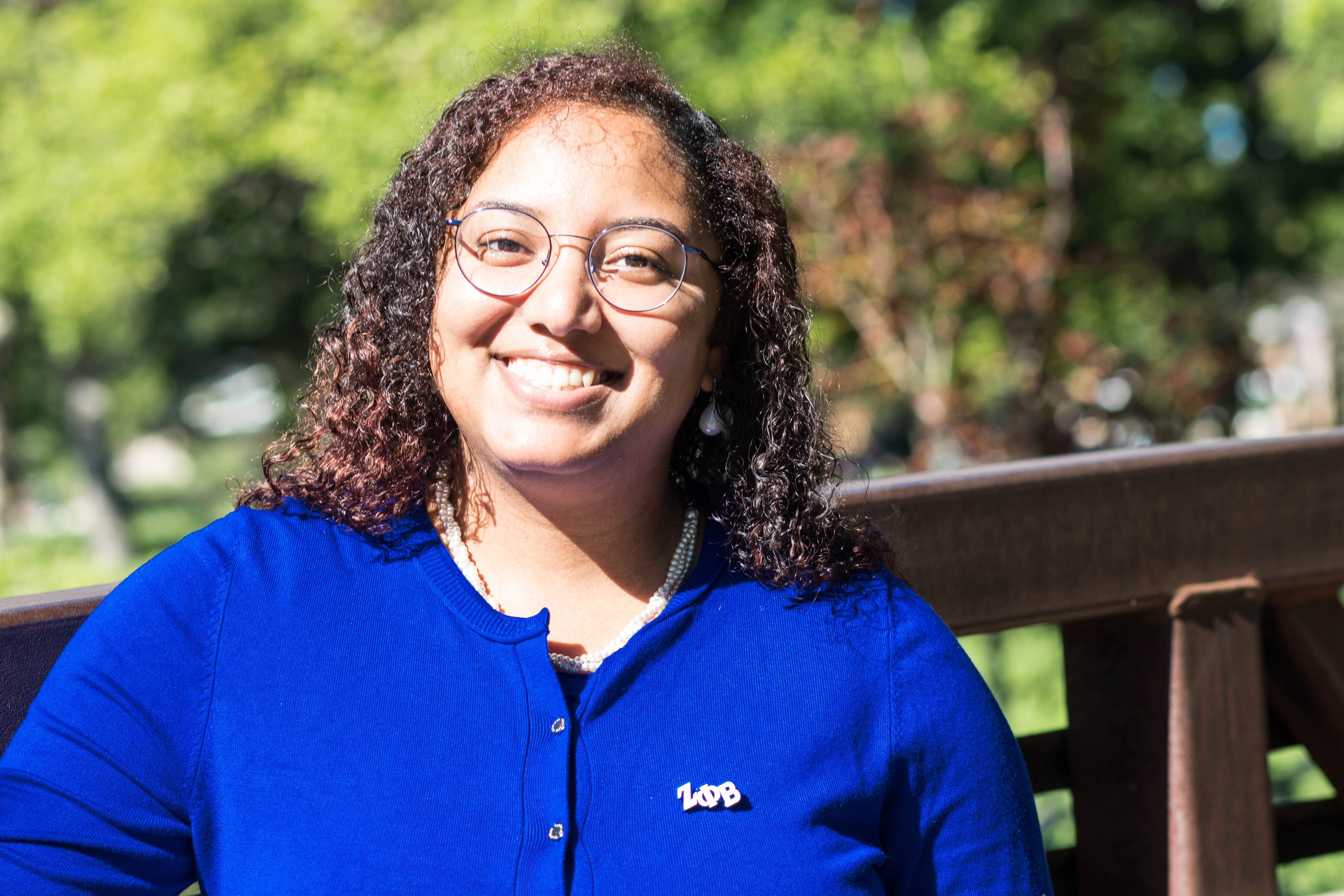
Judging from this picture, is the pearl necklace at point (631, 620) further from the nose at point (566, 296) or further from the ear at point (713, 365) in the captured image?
the nose at point (566, 296)

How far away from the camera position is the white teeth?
1.49m

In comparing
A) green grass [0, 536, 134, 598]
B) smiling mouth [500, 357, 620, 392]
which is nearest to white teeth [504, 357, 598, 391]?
smiling mouth [500, 357, 620, 392]

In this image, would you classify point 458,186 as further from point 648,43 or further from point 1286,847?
point 648,43

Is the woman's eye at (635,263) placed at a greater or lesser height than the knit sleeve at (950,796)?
greater

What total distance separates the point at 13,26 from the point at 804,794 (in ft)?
49.5

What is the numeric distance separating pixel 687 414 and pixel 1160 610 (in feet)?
2.82

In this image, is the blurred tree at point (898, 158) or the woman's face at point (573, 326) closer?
the woman's face at point (573, 326)

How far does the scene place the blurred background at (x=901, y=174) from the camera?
664 centimetres

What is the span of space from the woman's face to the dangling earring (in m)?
0.15

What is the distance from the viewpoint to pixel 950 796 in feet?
4.87

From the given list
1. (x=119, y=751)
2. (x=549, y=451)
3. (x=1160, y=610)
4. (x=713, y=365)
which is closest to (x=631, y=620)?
(x=549, y=451)

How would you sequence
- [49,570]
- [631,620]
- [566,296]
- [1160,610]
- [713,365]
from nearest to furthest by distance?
[566,296], [631,620], [713,365], [1160,610], [49,570]

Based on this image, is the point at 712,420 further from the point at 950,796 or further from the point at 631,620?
the point at 950,796

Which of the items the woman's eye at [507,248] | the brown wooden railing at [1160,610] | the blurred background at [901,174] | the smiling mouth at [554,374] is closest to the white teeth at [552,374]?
the smiling mouth at [554,374]
